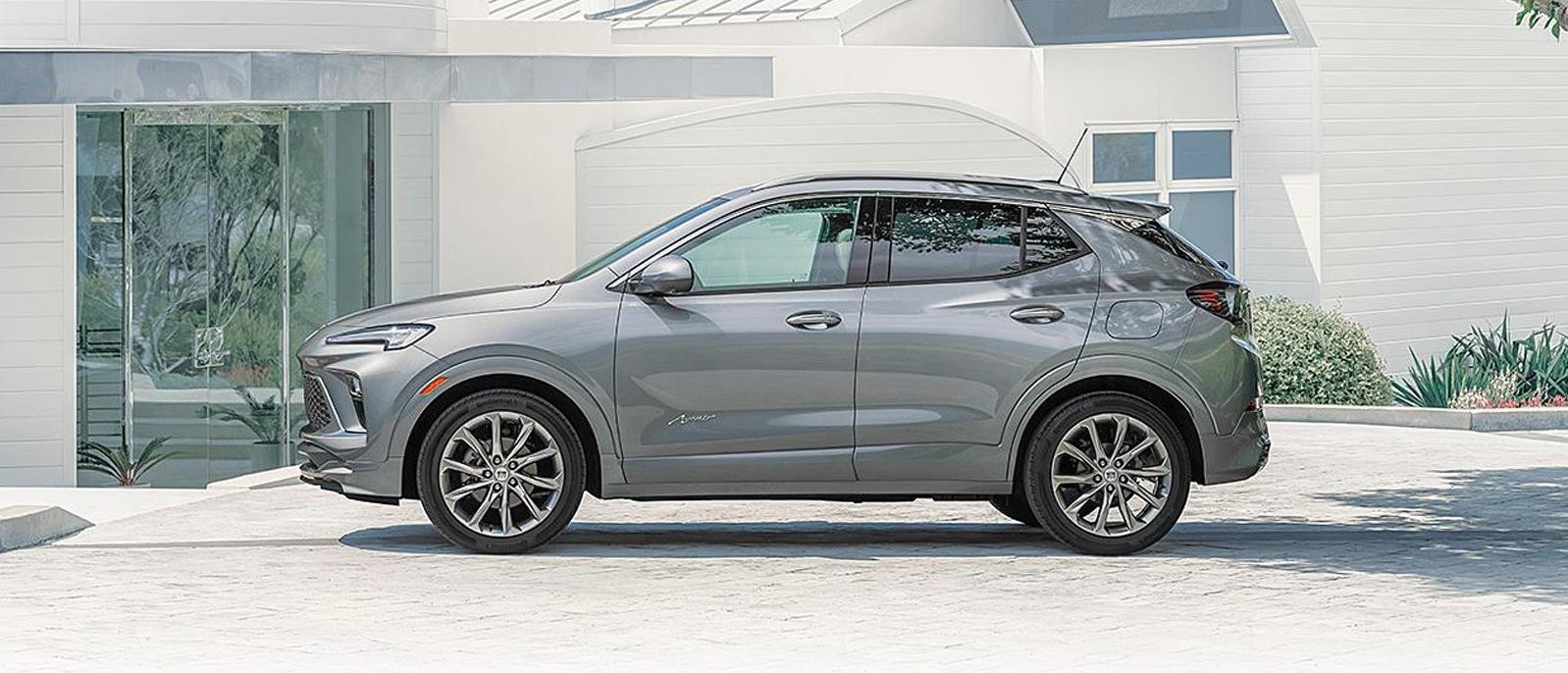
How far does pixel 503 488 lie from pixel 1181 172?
1339 centimetres

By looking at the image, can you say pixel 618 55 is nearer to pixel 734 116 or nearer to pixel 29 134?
pixel 734 116

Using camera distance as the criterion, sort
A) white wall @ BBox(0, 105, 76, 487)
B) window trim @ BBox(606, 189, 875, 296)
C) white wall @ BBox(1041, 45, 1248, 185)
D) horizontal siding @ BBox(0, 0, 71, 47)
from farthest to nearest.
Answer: white wall @ BBox(1041, 45, 1248, 185), white wall @ BBox(0, 105, 76, 487), horizontal siding @ BBox(0, 0, 71, 47), window trim @ BBox(606, 189, 875, 296)

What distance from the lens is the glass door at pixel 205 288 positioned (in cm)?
1644

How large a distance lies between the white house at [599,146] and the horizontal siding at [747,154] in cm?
2

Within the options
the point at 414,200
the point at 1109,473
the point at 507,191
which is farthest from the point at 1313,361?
the point at 1109,473

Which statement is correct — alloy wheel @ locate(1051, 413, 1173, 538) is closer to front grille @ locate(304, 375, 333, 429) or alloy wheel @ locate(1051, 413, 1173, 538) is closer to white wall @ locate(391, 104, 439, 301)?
front grille @ locate(304, 375, 333, 429)

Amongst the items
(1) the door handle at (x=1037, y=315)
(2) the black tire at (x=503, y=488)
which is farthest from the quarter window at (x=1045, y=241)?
(2) the black tire at (x=503, y=488)

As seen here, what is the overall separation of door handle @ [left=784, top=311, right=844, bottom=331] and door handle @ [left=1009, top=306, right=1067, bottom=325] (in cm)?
80

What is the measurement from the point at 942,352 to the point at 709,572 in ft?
4.74

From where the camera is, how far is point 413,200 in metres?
18.1

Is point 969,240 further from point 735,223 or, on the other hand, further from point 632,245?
point 632,245

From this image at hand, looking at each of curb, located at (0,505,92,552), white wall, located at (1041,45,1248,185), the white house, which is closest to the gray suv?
curb, located at (0,505,92,552)

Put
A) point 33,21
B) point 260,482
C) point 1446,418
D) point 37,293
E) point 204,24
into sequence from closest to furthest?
point 260,482, point 33,21, point 204,24, point 37,293, point 1446,418

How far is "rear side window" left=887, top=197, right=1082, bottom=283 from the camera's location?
10.6m
